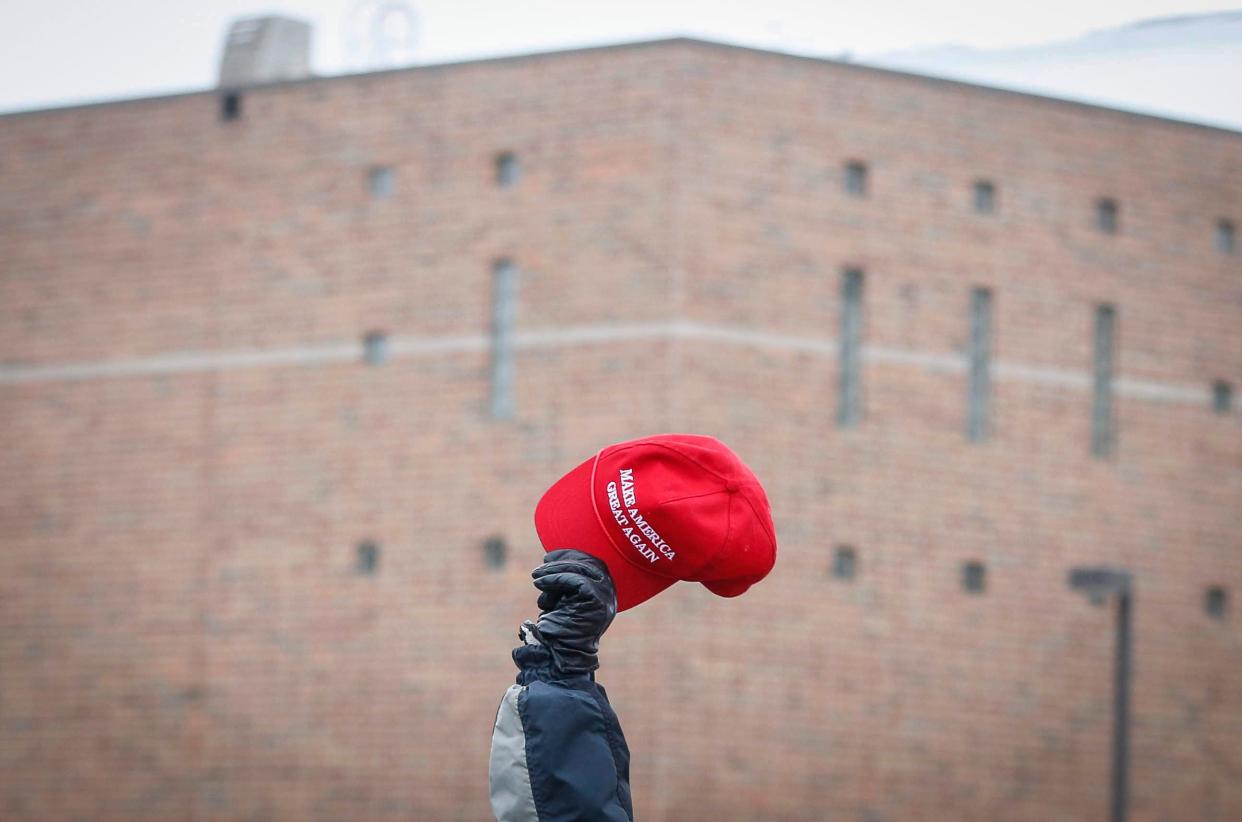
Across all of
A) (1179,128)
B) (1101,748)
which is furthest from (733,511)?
(1179,128)

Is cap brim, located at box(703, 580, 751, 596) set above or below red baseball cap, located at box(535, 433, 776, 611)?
below

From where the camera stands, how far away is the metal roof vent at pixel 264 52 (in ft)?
85.1

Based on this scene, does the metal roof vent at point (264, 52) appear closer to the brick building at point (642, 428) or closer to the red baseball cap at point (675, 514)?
the brick building at point (642, 428)

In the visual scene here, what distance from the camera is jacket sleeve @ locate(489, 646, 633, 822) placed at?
2793 mm

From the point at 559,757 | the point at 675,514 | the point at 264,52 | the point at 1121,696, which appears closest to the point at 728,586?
the point at 675,514

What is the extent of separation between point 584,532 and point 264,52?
78.9ft

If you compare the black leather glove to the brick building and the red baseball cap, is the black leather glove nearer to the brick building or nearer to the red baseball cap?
the red baseball cap

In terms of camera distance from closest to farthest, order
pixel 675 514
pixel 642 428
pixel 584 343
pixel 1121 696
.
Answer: pixel 675 514
pixel 1121 696
pixel 642 428
pixel 584 343

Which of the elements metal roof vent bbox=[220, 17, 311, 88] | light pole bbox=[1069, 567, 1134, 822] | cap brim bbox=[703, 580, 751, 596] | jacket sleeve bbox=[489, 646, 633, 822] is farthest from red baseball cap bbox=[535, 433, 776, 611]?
metal roof vent bbox=[220, 17, 311, 88]

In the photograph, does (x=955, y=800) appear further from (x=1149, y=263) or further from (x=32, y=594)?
(x=32, y=594)

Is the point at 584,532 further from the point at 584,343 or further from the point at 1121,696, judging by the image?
the point at 584,343

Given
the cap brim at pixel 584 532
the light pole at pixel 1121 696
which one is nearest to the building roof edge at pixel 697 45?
the light pole at pixel 1121 696

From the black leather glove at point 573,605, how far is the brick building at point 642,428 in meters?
18.5

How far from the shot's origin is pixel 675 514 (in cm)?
281
